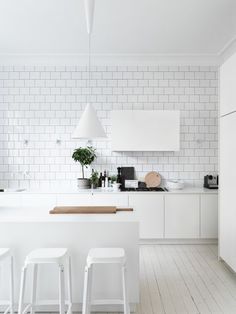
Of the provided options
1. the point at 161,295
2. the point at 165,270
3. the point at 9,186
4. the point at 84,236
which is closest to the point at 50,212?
the point at 84,236

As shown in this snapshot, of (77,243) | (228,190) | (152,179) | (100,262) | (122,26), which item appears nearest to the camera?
(100,262)

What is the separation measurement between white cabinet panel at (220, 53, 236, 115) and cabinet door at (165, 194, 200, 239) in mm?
1693

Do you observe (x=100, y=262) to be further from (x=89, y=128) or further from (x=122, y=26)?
(x=122, y=26)

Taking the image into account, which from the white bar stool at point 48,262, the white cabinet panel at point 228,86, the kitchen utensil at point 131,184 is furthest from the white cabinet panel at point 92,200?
the white bar stool at point 48,262

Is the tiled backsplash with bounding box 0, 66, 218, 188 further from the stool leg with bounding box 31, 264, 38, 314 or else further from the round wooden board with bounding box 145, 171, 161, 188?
the stool leg with bounding box 31, 264, 38, 314

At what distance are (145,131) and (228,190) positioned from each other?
6.40 feet

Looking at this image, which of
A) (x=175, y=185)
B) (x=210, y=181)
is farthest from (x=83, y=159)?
(x=210, y=181)

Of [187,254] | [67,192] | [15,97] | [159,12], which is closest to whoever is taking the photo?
[159,12]

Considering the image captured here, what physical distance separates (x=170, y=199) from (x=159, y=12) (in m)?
2.90

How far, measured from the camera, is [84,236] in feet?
11.3

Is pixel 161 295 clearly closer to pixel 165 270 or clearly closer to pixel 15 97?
pixel 165 270

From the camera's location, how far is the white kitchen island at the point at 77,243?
11.2 ft

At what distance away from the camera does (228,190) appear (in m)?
4.53

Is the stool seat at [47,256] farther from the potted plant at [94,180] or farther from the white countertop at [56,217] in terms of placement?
the potted plant at [94,180]
